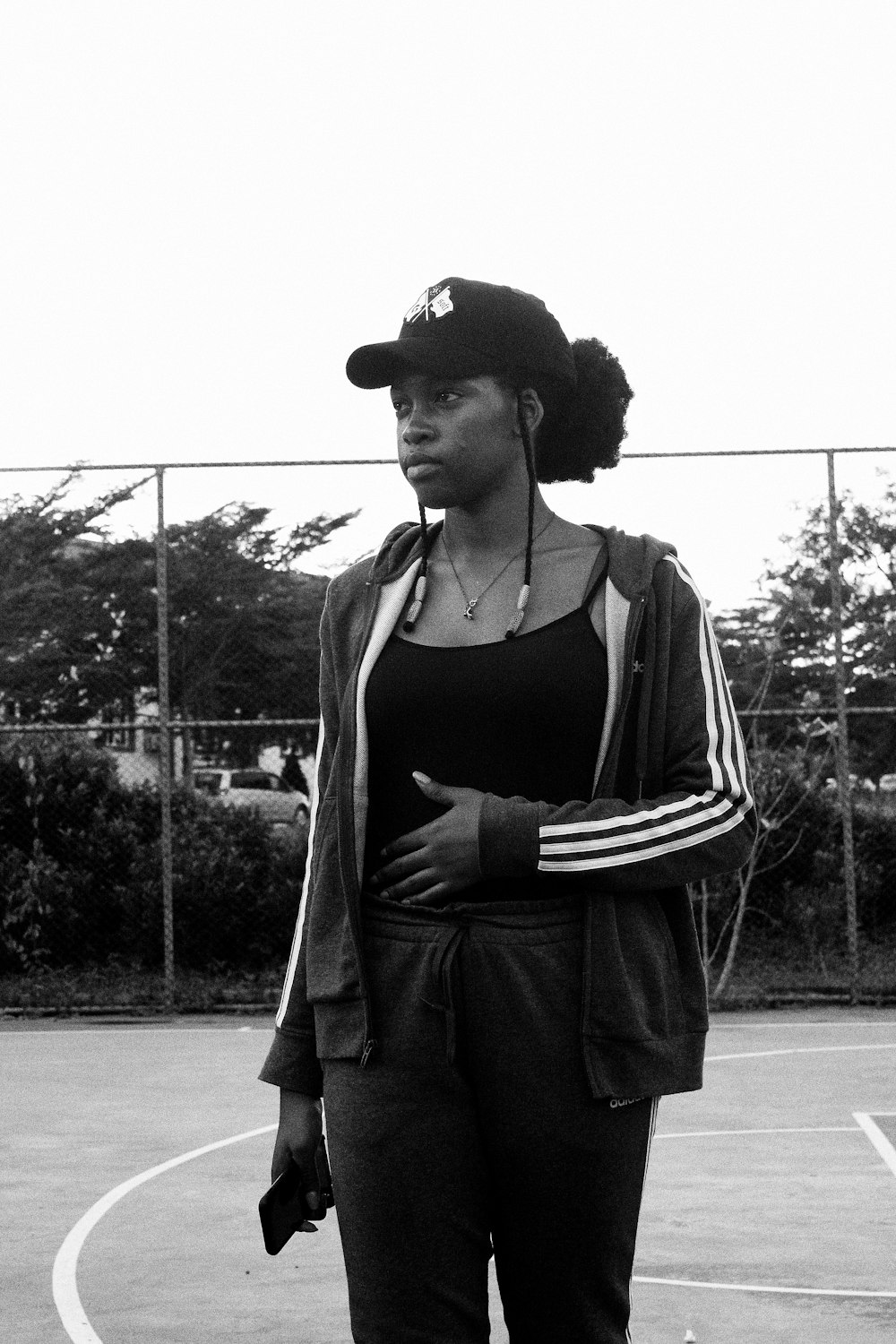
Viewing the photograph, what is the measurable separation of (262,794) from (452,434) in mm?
8709

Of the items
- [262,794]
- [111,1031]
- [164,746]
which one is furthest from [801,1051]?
[164,746]

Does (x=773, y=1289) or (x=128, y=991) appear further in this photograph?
(x=128, y=991)

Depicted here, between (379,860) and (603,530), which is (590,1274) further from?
(603,530)

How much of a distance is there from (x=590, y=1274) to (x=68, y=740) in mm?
9463

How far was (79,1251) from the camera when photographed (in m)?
5.16

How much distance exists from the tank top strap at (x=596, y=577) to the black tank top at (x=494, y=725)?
2 cm

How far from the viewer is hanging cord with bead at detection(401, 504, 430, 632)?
233cm

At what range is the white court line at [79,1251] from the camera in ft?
14.3

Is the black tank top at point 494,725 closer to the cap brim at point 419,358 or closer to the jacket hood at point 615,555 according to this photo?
the jacket hood at point 615,555

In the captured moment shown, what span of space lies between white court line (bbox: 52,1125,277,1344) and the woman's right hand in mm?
2113

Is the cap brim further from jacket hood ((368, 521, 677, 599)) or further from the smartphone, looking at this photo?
the smartphone

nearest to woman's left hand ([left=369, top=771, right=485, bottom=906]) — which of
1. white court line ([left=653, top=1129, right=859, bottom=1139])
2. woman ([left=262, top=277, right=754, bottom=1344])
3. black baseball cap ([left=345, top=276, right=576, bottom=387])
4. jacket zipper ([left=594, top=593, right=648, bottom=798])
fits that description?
woman ([left=262, top=277, right=754, bottom=1344])

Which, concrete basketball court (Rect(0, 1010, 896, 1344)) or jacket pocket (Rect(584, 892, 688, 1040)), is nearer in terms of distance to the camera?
jacket pocket (Rect(584, 892, 688, 1040))

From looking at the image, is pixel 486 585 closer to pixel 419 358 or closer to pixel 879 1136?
pixel 419 358
